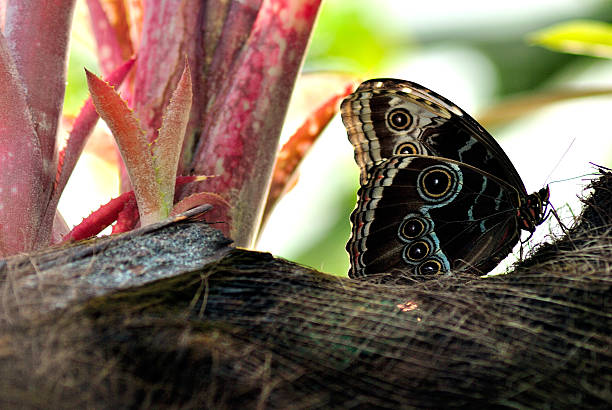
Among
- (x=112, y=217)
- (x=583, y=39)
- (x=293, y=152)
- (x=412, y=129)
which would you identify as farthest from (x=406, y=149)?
(x=583, y=39)

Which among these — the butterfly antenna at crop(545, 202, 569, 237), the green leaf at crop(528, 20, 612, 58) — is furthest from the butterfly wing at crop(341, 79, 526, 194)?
the green leaf at crop(528, 20, 612, 58)

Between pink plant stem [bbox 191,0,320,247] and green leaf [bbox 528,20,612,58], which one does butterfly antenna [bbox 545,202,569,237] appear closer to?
pink plant stem [bbox 191,0,320,247]

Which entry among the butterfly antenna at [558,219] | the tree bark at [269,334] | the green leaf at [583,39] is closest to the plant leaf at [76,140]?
the tree bark at [269,334]

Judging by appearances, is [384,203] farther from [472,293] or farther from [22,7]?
[22,7]

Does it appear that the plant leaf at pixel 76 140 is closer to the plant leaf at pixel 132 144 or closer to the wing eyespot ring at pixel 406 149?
the plant leaf at pixel 132 144

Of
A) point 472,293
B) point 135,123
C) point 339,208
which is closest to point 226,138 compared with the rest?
point 135,123

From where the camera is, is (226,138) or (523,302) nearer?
(523,302)

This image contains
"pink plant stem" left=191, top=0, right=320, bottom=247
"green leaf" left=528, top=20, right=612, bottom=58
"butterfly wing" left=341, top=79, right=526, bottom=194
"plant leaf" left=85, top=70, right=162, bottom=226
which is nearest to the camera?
"plant leaf" left=85, top=70, right=162, bottom=226
